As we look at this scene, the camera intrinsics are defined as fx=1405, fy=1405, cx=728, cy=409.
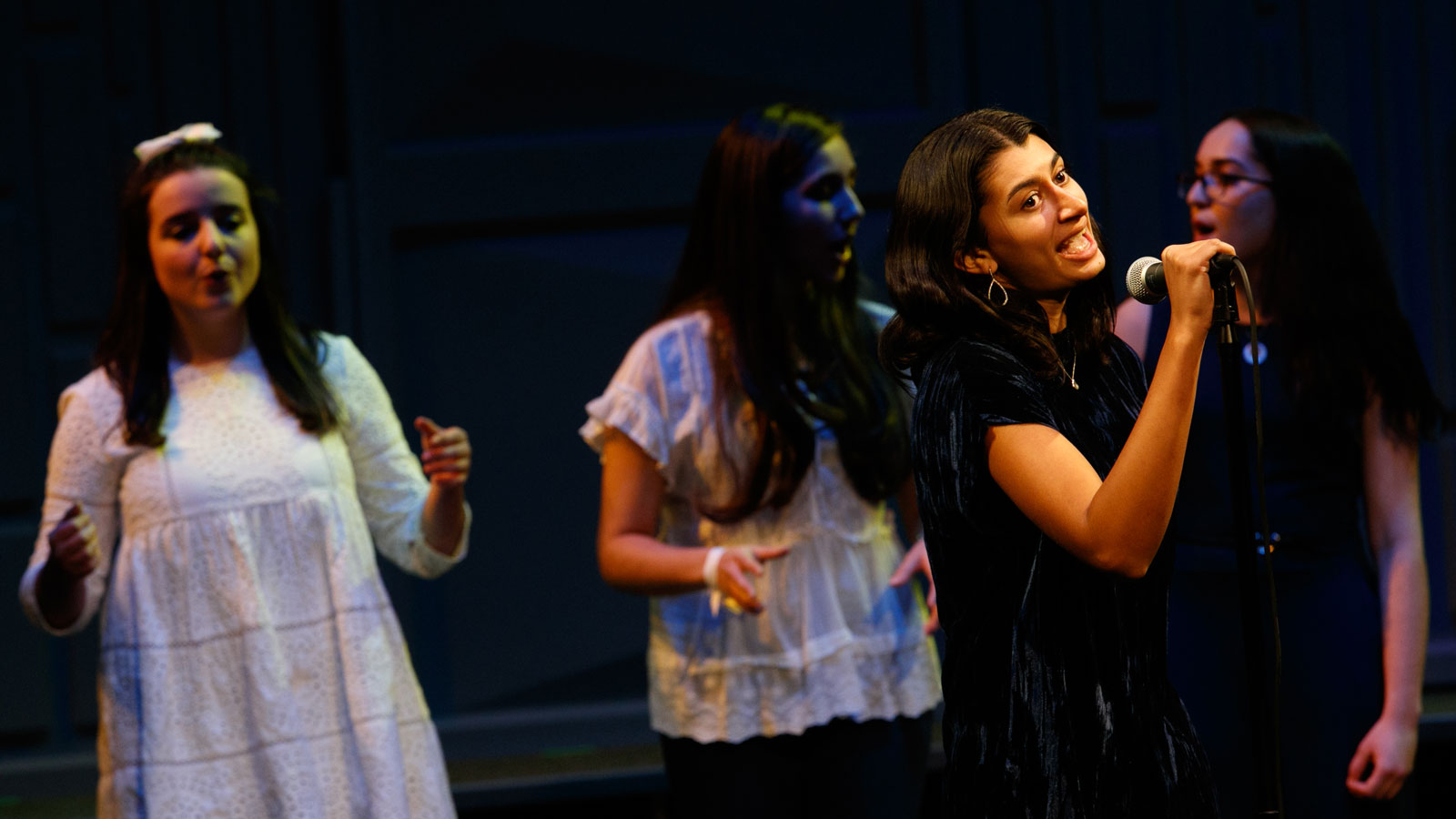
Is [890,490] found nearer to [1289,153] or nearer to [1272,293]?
[1272,293]

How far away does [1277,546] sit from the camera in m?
2.24

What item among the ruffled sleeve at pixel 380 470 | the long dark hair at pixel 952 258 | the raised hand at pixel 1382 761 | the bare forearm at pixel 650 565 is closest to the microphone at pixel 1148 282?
the long dark hair at pixel 952 258

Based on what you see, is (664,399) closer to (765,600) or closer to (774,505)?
(774,505)

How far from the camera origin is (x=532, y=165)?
3490 mm

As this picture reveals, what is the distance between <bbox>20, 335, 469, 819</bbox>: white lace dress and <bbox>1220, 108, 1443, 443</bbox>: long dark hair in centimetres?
155

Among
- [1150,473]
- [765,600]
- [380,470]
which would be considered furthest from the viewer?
[380,470]

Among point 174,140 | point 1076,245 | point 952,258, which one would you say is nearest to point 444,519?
point 174,140

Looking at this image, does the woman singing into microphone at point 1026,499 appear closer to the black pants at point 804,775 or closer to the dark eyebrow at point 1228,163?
the black pants at point 804,775

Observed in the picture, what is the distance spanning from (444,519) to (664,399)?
41 centimetres

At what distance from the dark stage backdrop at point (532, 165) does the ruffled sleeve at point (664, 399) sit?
1.17 m

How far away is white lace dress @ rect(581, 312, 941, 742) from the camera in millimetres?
2217

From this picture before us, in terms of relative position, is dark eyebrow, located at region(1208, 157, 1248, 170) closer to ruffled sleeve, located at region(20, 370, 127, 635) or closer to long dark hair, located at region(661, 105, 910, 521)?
long dark hair, located at region(661, 105, 910, 521)

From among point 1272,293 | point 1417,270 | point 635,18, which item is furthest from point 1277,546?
point 635,18

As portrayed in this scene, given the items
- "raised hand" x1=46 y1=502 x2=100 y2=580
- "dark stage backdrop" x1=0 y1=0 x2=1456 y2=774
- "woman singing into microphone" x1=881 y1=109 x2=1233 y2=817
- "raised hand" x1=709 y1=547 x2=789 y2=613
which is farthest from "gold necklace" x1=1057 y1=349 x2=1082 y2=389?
"dark stage backdrop" x1=0 y1=0 x2=1456 y2=774
